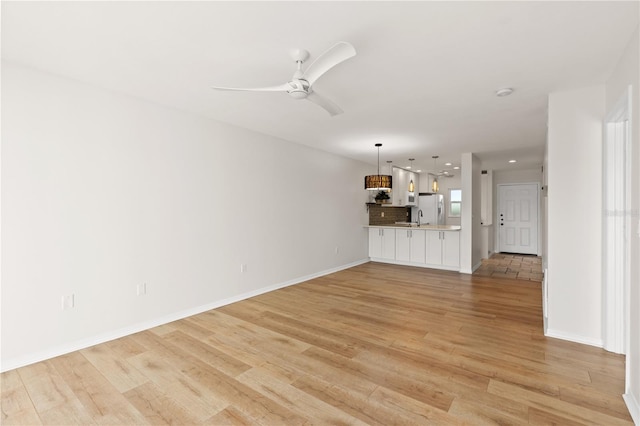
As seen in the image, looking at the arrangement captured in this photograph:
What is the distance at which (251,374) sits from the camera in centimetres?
239

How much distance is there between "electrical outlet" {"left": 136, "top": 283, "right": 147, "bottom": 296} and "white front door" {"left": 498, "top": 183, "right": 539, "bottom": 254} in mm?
9354

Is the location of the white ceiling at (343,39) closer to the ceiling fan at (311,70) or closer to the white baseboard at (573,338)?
the ceiling fan at (311,70)

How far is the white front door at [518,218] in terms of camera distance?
8617mm

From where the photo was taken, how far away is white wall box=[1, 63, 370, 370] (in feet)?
8.42

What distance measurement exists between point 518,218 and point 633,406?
8.01m

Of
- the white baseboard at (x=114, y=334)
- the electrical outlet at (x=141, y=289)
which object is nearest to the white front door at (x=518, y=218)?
the white baseboard at (x=114, y=334)

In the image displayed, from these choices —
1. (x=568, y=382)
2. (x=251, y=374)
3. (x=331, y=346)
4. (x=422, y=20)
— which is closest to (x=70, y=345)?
(x=251, y=374)

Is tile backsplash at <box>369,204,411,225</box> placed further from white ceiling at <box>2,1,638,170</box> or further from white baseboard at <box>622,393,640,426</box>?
white baseboard at <box>622,393,640,426</box>

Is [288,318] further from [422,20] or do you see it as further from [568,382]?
[422,20]

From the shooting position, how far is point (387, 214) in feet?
28.0

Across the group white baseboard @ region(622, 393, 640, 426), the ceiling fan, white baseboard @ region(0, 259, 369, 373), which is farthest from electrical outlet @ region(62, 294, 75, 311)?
white baseboard @ region(622, 393, 640, 426)

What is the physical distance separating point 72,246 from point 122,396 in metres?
1.53

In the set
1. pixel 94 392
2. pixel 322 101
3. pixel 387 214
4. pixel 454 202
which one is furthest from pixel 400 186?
pixel 94 392

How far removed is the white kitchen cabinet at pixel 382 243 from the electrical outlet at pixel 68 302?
19.5 feet
